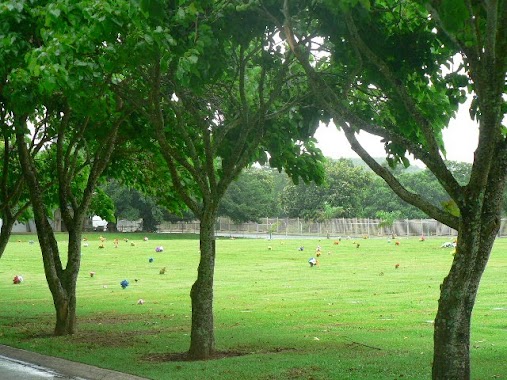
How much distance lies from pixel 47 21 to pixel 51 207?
10443mm

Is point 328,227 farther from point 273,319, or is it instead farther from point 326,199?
point 273,319

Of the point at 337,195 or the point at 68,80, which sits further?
the point at 337,195

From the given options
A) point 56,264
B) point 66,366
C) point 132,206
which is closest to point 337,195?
point 132,206

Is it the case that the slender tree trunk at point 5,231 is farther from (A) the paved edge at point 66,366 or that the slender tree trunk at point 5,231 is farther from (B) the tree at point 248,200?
(B) the tree at point 248,200

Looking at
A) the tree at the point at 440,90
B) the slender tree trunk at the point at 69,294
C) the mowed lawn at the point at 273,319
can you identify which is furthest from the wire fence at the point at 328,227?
the tree at the point at 440,90

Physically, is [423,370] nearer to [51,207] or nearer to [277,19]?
[277,19]

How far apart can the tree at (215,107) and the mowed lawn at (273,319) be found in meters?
1.23

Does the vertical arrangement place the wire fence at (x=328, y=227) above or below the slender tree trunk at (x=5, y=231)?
above

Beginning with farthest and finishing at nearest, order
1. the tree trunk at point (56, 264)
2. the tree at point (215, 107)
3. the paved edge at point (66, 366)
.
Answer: the tree trunk at point (56, 264) → the paved edge at point (66, 366) → the tree at point (215, 107)

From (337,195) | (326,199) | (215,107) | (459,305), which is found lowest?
(459,305)

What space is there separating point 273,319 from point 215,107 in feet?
15.8

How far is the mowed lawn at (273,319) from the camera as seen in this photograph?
9703 mm

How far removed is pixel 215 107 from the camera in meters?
11.5

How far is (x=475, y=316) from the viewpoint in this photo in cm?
1405
